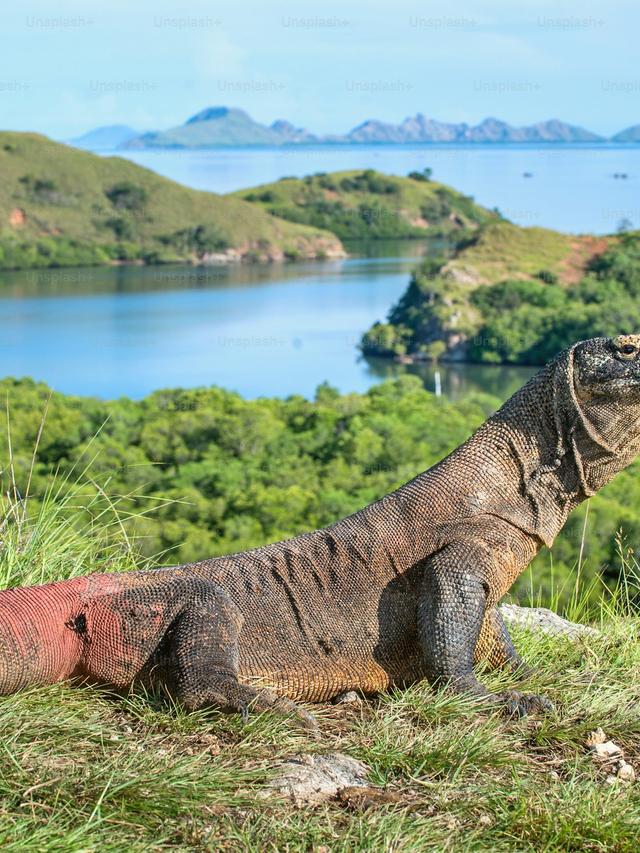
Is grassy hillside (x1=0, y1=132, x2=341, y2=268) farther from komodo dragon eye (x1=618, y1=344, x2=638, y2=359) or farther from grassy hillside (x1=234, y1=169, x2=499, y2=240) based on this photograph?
komodo dragon eye (x1=618, y1=344, x2=638, y2=359)

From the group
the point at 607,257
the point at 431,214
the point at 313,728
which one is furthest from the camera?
the point at 431,214

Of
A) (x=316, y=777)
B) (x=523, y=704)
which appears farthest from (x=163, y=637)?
(x=523, y=704)

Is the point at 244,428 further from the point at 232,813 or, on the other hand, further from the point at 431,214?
the point at 431,214

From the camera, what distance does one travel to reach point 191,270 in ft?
470

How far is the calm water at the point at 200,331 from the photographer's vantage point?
7669 cm

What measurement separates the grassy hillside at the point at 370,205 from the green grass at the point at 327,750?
172m

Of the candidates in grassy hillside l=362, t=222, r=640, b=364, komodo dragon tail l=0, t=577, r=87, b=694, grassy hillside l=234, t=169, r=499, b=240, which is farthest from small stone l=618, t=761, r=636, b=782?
grassy hillside l=234, t=169, r=499, b=240

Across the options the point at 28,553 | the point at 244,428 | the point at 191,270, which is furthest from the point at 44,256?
the point at 28,553

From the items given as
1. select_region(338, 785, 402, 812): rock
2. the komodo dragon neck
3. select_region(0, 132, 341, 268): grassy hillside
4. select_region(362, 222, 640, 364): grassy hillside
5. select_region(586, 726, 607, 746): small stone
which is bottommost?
select_region(362, 222, 640, 364): grassy hillside

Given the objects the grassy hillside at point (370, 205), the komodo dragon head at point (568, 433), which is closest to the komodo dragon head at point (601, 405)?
the komodo dragon head at point (568, 433)

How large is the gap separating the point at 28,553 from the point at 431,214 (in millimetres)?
188830

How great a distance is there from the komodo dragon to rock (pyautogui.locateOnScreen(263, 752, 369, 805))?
34 cm

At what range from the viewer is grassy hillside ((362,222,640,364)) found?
98.8 metres

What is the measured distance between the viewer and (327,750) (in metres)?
3.69
